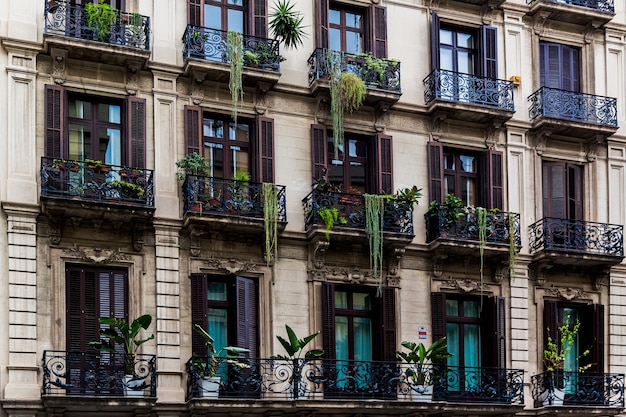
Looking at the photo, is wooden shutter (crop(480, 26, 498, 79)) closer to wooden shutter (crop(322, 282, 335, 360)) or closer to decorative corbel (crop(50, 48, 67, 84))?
wooden shutter (crop(322, 282, 335, 360))

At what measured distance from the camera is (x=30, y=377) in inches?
957

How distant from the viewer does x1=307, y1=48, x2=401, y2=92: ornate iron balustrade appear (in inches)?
1117

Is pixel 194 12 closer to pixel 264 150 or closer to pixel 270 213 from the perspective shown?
pixel 264 150

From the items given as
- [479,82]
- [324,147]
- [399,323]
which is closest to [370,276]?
[399,323]

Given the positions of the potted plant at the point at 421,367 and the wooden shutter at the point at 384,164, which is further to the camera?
the wooden shutter at the point at 384,164

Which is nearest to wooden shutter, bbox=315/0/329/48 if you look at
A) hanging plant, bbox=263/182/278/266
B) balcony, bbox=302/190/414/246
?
balcony, bbox=302/190/414/246

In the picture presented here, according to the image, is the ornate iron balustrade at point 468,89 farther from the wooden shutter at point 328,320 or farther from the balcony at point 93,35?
the balcony at point 93,35

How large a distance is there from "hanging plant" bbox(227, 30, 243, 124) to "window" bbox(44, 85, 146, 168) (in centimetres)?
203

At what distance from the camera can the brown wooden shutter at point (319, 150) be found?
28.2 metres

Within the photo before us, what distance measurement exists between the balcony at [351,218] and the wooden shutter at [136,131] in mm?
3948

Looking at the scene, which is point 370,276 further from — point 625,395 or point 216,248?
point 625,395

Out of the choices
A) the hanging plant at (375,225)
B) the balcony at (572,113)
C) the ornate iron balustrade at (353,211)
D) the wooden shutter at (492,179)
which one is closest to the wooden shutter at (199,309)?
the ornate iron balustrade at (353,211)

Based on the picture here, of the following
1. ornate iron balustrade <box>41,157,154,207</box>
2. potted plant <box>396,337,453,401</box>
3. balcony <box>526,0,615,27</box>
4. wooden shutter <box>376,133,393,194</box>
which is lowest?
potted plant <box>396,337,453,401</box>

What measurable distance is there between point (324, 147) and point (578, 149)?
23.8 ft
